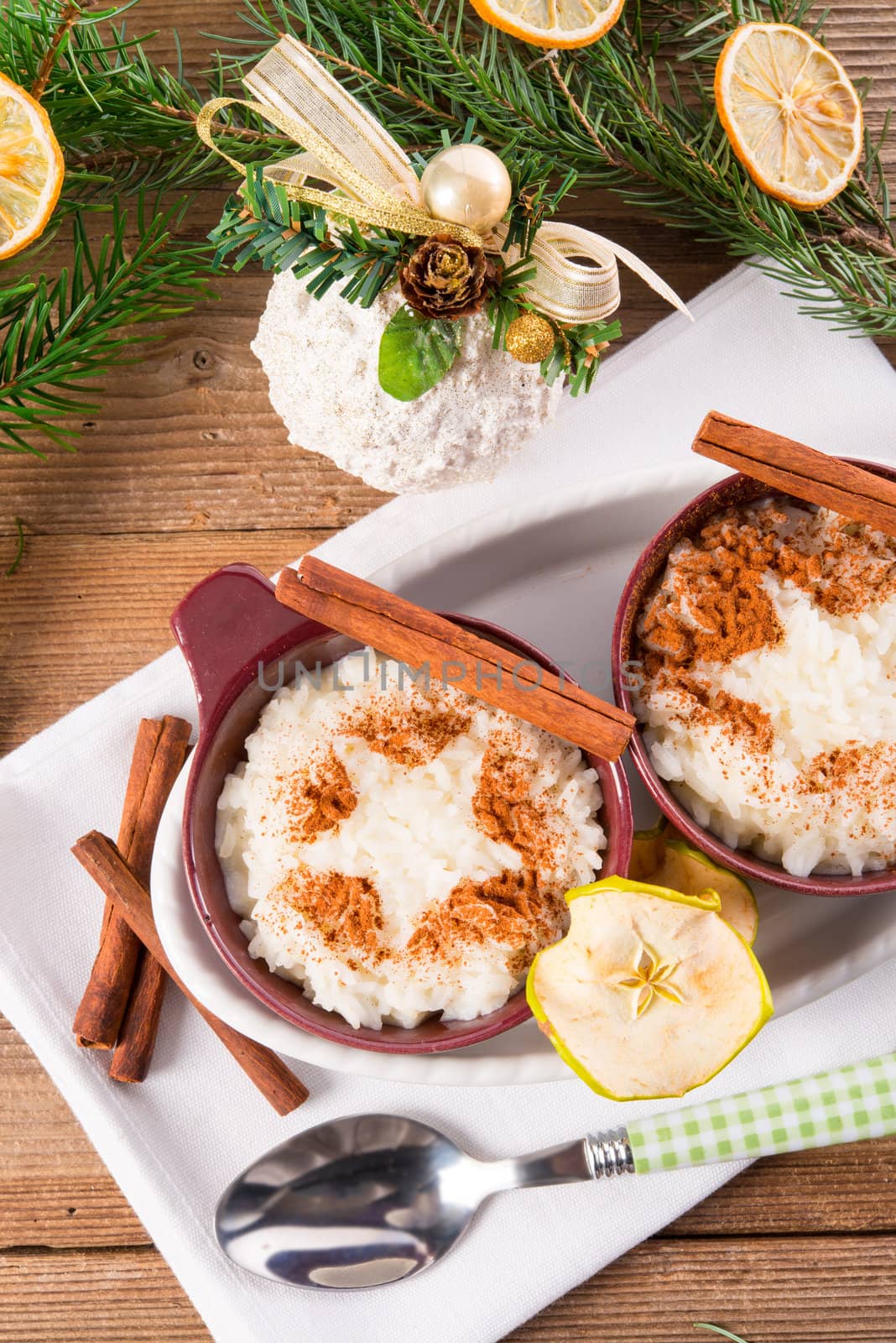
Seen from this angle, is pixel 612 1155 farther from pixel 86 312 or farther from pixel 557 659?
pixel 86 312

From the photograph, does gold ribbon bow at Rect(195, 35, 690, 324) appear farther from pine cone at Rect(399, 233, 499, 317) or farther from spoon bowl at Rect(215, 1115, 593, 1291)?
spoon bowl at Rect(215, 1115, 593, 1291)

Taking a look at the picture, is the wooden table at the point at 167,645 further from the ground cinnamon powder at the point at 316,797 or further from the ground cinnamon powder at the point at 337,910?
the ground cinnamon powder at the point at 337,910

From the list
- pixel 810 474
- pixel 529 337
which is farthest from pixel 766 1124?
pixel 529 337

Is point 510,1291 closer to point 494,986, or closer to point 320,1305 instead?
point 320,1305

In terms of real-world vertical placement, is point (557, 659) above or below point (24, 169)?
below

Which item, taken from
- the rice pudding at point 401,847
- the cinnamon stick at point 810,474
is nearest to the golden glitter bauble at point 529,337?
the cinnamon stick at point 810,474

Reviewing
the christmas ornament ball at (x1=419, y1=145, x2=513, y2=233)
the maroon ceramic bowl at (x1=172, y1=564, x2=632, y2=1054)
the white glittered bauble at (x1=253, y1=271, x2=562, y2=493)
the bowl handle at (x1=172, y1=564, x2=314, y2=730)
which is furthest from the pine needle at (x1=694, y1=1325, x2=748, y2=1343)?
the christmas ornament ball at (x1=419, y1=145, x2=513, y2=233)
